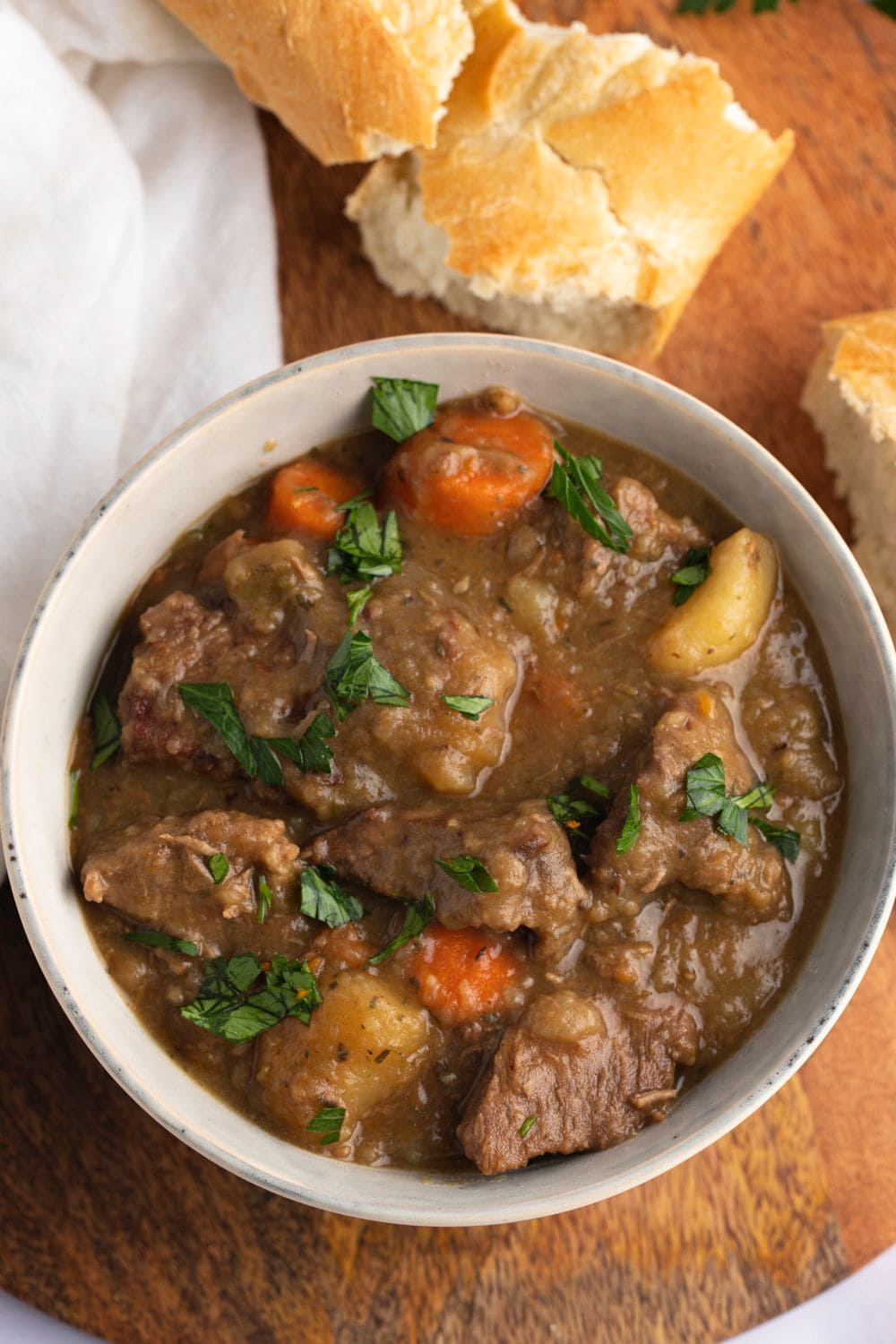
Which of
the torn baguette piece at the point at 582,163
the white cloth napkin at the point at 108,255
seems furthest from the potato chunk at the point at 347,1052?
the torn baguette piece at the point at 582,163

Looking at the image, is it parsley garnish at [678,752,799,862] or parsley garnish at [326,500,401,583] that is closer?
parsley garnish at [678,752,799,862]

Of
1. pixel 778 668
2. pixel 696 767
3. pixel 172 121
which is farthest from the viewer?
pixel 172 121

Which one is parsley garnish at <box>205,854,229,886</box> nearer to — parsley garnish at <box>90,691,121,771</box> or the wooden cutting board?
parsley garnish at <box>90,691,121,771</box>

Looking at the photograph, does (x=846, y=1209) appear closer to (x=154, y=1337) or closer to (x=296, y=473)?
(x=154, y=1337)

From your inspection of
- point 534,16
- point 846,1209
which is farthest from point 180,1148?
point 534,16

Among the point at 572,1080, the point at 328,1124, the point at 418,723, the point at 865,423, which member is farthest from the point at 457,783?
the point at 865,423

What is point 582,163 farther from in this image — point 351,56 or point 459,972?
point 459,972

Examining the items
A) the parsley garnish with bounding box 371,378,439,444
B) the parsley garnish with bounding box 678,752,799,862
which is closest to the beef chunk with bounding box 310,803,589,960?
the parsley garnish with bounding box 678,752,799,862
